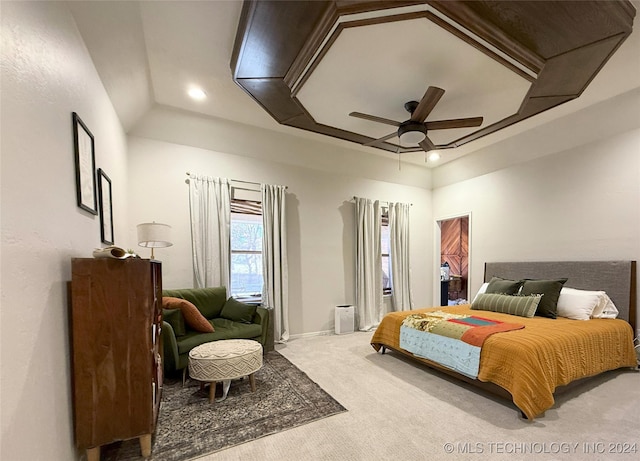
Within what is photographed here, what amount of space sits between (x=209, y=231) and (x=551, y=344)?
12.9ft

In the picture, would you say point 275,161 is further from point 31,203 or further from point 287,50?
point 31,203

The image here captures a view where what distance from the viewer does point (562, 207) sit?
4.07 meters

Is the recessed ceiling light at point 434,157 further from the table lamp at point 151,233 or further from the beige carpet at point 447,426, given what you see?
the table lamp at point 151,233

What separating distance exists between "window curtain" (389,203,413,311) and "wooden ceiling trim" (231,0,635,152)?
9.60ft

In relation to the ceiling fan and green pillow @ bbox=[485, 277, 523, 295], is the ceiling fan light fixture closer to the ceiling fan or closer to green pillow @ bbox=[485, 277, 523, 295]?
the ceiling fan

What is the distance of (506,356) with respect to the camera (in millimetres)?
2393

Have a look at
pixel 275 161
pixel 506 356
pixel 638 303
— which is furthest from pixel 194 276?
pixel 638 303

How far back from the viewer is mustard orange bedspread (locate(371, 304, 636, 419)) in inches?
88.5

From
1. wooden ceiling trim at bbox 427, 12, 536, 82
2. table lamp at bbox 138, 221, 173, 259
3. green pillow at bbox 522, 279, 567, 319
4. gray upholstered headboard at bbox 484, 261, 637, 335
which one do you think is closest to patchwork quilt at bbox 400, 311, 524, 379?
green pillow at bbox 522, 279, 567, 319

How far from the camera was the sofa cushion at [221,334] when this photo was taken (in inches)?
114

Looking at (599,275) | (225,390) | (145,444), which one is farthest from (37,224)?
(599,275)

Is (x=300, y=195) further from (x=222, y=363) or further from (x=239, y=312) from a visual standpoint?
(x=222, y=363)

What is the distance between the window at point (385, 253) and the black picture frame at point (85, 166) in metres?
4.51

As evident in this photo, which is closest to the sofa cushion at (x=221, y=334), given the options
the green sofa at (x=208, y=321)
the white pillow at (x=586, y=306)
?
the green sofa at (x=208, y=321)
